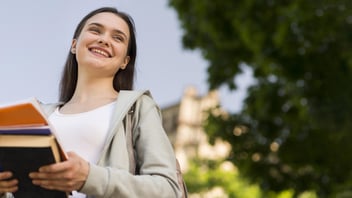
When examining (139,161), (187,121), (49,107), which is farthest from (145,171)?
(187,121)

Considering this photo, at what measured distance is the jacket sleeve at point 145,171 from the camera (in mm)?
1705

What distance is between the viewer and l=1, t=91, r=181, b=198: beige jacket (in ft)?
5.62

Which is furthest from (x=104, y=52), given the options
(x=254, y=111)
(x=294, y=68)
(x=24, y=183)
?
(x=254, y=111)

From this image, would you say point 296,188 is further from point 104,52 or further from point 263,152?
point 104,52

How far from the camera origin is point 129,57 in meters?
2.19

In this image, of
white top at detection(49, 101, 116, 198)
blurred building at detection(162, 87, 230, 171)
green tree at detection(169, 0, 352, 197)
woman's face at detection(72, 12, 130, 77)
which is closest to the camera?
white top at detection(49, 101, 116, 198)

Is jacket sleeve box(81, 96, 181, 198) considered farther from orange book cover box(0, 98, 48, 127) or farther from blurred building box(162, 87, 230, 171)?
blurred building box(162, 87, 230, 171)

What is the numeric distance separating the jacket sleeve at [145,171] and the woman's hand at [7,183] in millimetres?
168

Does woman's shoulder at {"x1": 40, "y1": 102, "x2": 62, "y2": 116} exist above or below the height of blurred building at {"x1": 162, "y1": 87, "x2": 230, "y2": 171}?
below

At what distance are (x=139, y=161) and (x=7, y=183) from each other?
1.23 ft

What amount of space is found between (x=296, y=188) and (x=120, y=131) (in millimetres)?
11970

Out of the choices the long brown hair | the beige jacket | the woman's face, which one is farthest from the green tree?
the beige jacket

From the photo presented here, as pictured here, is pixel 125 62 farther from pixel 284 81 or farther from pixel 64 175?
pixel 284 81

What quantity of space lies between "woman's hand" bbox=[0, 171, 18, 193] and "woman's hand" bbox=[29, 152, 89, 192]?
8 cm
